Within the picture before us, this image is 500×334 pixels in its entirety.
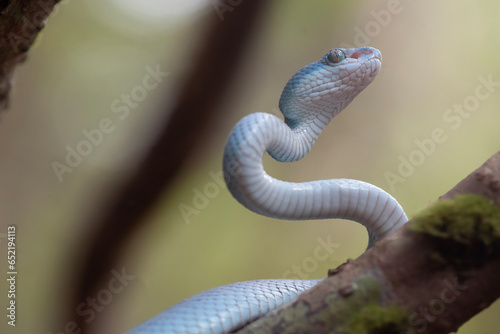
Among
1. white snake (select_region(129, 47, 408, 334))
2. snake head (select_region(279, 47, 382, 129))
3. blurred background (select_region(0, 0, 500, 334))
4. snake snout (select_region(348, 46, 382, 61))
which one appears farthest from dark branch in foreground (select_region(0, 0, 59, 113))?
blurred background (select_region(0, 0, 500, 334))

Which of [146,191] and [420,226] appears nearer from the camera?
[420,226]

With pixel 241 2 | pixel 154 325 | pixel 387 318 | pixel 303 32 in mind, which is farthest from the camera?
pixel 303 32

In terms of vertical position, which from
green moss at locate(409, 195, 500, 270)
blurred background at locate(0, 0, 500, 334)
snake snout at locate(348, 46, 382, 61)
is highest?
snake snout at locate(348, 46, 382, 61)

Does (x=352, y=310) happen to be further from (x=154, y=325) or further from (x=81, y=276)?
(x=81, y=276)

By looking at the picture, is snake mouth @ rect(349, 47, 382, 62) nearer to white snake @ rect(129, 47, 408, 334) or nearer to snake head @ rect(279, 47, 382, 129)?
snake head @ rect(279, 47, 382, 129)

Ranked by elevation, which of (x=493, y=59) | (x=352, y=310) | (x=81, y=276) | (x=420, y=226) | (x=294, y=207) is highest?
(x=493, y=59)

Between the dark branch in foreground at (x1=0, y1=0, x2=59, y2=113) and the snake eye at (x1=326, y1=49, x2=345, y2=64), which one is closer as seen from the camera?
the dark branch in foreground at (x1=0, y1=0, x2=59, y2=113)

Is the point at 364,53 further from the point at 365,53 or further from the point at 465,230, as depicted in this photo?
the point at 465,230

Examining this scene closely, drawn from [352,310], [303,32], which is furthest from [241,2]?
[352,310]
